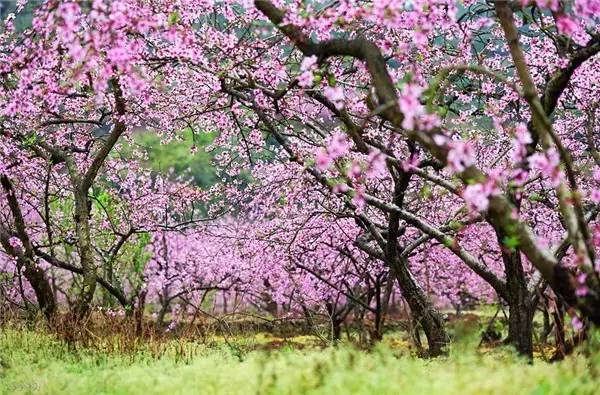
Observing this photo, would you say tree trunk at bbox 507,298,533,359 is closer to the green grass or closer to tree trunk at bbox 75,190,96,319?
the green grass

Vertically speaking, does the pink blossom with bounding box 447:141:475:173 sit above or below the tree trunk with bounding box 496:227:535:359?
above

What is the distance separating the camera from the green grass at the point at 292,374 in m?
5.00

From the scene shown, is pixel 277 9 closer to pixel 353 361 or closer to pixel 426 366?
pixel 353 361

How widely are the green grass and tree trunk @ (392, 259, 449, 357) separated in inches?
73.9

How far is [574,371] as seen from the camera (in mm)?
5324

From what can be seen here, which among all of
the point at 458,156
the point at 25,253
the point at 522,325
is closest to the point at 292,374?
the point at 458,156

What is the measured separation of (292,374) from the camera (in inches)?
230

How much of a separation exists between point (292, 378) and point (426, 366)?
6.50 ft

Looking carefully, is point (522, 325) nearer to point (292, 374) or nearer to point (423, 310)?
point (423, 310)

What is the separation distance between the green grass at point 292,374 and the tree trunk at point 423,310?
1.88 m

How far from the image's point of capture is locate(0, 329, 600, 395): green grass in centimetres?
500

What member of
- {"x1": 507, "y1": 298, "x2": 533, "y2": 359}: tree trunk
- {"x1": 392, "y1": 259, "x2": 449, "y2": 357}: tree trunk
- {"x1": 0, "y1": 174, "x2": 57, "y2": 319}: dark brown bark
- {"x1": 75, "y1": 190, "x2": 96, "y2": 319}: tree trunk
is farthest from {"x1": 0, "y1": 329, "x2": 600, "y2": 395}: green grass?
{"x1": 0, "y1": 174, "x2": 57, "y2": 319}: dark brown bark

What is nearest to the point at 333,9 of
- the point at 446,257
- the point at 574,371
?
the point at 574,371

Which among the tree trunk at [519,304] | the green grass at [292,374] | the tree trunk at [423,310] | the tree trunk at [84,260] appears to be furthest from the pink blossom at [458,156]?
the tree trunk at [84,260]
